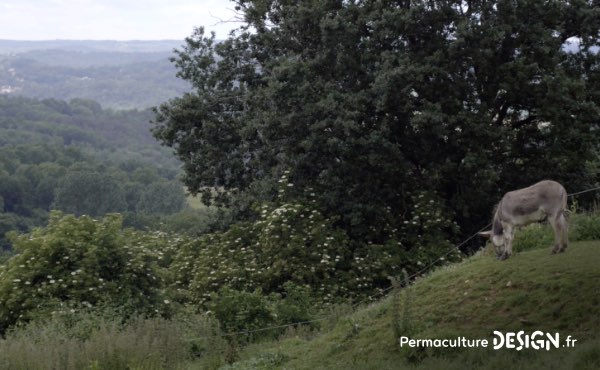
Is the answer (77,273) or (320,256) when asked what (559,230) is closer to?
(320,256)

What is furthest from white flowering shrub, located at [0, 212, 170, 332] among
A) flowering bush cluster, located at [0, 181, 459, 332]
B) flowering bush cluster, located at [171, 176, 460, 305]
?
flowering bush cluster, located at [171, 176, 460, 305]

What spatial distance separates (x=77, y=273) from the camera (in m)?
16.4

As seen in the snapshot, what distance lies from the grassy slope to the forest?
63mm

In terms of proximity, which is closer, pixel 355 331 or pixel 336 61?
pixel 355 331

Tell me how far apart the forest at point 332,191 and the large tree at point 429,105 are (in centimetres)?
6

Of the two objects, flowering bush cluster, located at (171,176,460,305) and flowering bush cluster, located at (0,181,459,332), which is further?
flowering bush cluster, located at (171,176,460,305)

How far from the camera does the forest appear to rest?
39.3 feet

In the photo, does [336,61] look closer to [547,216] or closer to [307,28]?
[307,28]

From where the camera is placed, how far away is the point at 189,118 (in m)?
26.3

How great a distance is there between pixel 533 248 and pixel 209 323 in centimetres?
607

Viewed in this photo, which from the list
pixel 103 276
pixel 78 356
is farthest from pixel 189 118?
pixel 78 356

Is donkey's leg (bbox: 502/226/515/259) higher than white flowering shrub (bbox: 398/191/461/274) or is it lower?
higher

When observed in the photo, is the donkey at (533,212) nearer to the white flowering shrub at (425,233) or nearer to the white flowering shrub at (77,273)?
the white flowering shrub at (425,233)

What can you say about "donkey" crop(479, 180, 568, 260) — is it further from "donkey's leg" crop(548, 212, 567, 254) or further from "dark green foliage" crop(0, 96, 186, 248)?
"dark green foliage" crop(0, 96, 186, 248)
